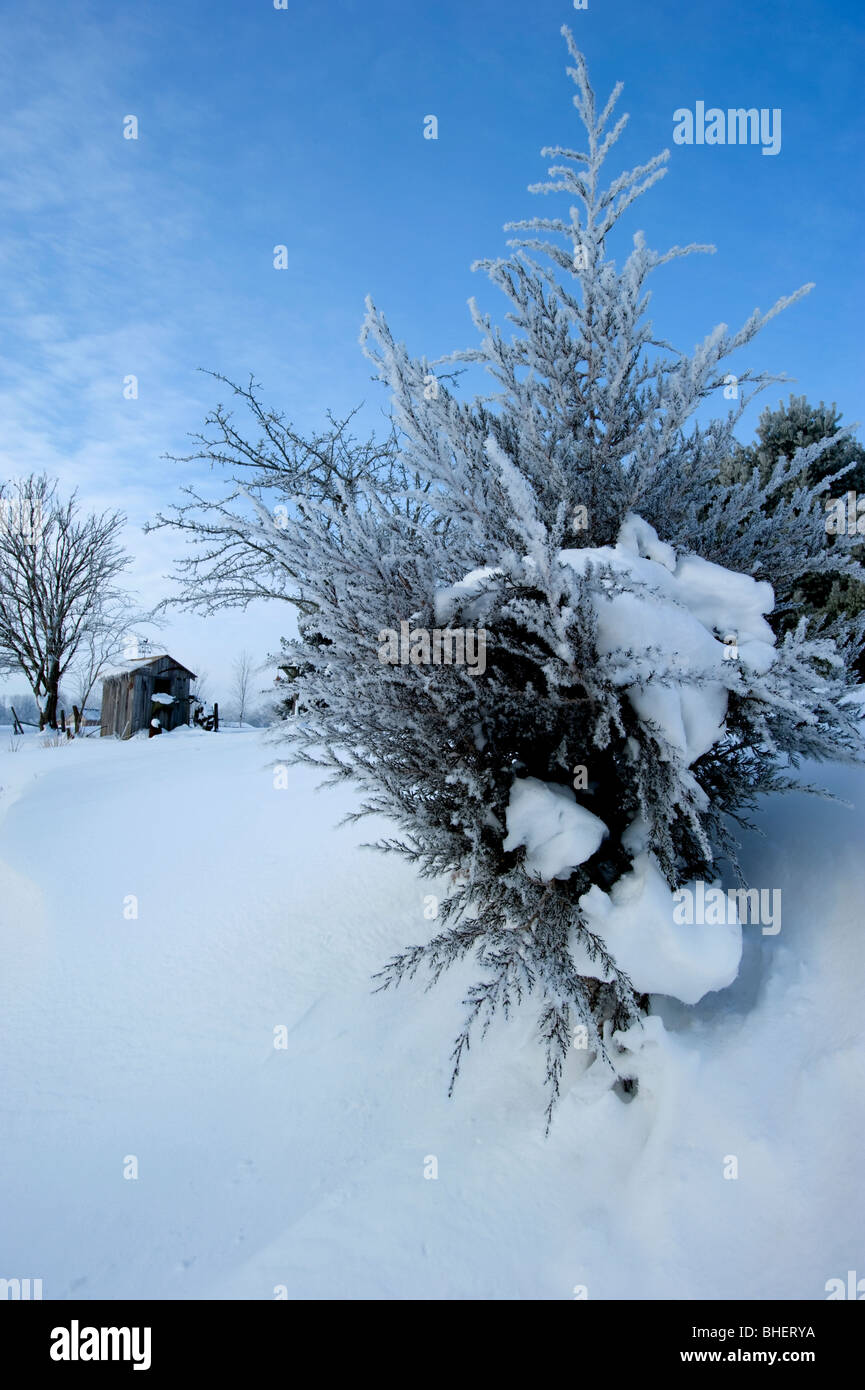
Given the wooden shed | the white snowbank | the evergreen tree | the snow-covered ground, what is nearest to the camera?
the snow-covered ground

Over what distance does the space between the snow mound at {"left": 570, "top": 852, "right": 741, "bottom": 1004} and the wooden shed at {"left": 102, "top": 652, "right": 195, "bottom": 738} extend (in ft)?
63.6

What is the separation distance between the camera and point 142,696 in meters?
20.5

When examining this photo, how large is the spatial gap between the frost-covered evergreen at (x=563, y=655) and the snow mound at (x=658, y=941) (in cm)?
1

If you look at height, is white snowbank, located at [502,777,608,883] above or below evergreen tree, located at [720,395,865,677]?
below

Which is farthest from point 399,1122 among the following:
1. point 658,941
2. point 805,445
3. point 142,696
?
point 142,696

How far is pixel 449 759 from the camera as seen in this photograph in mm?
3014

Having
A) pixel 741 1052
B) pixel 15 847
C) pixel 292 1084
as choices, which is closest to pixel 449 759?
pixel 741 1052

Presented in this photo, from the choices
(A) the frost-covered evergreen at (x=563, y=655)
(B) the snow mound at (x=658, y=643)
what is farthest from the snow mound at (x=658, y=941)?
(B) the snow mound at (x=658, y=643)

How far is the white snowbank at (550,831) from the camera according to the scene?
2834 millimetres

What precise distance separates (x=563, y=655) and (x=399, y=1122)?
2332 millimetres

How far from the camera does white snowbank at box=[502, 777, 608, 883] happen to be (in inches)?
112

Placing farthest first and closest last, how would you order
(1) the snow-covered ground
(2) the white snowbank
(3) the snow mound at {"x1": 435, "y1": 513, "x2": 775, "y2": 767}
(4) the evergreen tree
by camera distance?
(4) the evergreen tree → (2) the white snowbank → (3) the snow mound at {"x1": 435, "y1": 513, "x2": 775, "y2": 767} → (1) the snow-covered ground

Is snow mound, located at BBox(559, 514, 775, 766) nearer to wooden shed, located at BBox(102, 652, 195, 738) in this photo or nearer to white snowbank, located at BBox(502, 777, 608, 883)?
white snowbank, located at BBox(502, 777, 608, 883)

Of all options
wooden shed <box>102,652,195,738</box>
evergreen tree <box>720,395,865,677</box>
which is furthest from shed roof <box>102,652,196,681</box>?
Result: evergreen tree <box>720,395,865,677</box>
